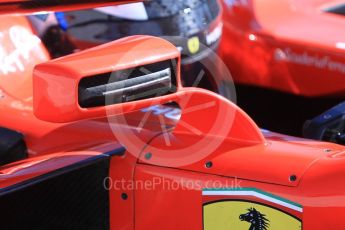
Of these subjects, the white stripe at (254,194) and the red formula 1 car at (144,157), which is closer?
the red formula 1 car at (144,157)

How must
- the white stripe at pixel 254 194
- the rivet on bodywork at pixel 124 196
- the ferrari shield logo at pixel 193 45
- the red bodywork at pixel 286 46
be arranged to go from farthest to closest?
the red bodywork at pixel 286 46
the ferrari shield logo at pixel 193 45
the rivet on bodywork at pixel 124 196
the white stripe at pixel 254 194

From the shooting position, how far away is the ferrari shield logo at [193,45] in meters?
2.24

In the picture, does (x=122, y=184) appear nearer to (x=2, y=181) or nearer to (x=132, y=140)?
(x=132, y=140)

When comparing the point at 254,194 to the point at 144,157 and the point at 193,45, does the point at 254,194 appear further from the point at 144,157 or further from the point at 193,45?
the point at 193,45

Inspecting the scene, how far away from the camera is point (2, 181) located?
1624 millimetres

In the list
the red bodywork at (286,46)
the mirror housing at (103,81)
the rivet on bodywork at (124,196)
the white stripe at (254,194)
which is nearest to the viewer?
the mirror housing at (103,81)

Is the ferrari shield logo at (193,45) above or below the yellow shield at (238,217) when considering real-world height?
above

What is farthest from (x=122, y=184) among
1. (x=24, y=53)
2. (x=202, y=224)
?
(x=24, y=53)

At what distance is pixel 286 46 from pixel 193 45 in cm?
48

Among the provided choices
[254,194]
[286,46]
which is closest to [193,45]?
[286,46]

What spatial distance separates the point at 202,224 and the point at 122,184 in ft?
0.75

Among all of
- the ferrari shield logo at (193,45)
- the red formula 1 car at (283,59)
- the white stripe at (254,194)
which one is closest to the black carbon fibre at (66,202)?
the white stripe at (254,194)

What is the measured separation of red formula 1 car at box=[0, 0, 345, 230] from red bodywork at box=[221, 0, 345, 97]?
736 millimetres

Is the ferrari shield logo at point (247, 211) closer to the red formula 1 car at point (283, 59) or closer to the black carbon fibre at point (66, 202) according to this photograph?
the black carbon fibre at point (66, 202)
